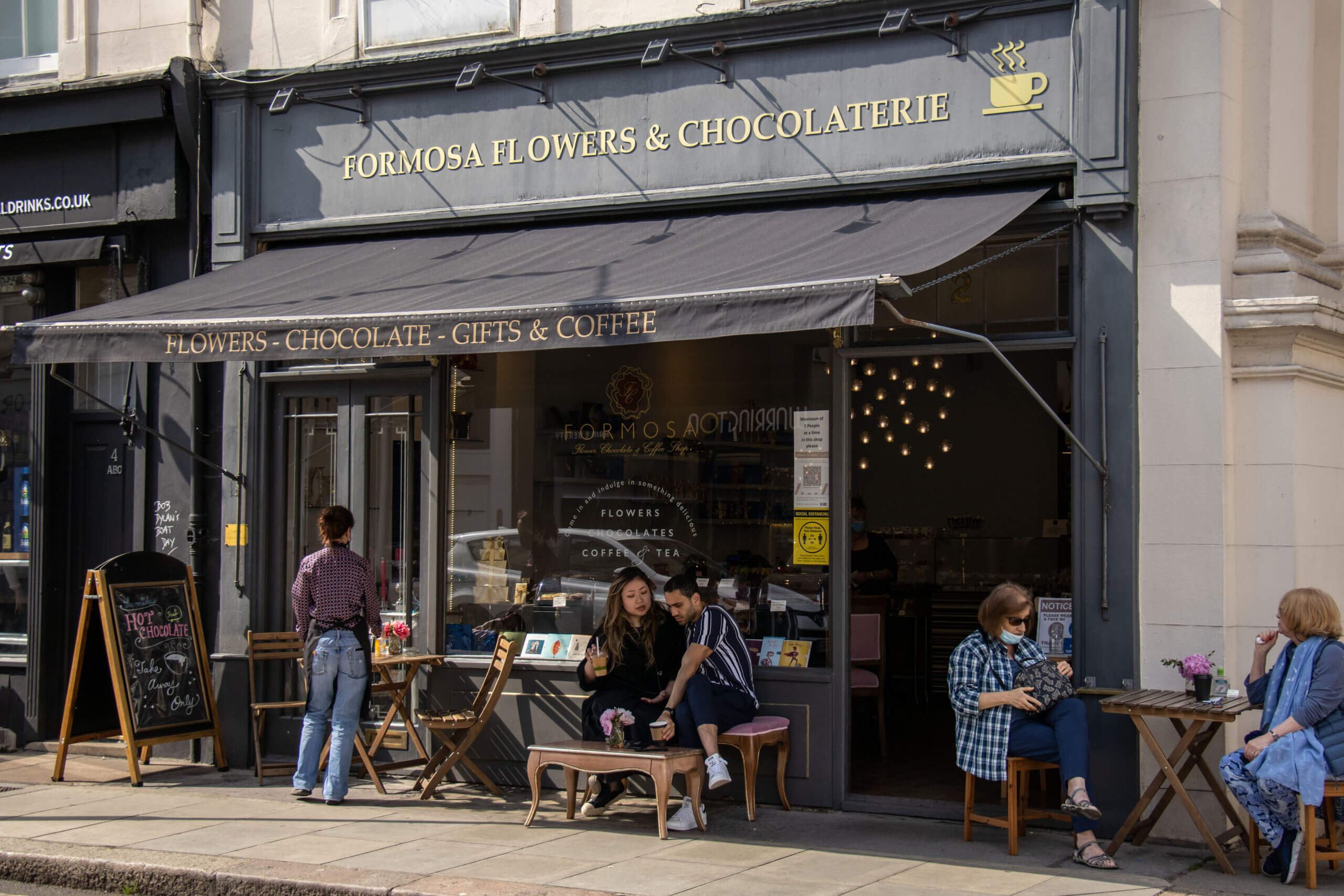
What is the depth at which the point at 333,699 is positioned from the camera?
7883 millimetres

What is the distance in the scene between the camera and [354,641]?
7863 millimetres

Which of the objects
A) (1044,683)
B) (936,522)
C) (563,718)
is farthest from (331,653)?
(936,522)

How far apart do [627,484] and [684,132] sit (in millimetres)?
2164

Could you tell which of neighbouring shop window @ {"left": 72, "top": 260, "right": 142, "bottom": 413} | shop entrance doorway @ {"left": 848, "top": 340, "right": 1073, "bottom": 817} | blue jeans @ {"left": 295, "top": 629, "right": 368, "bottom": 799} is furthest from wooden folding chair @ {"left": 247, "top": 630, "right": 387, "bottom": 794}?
shop entrance doorway @ {"left": 848, "top": 340, "right": 1073, "bottom": 817}

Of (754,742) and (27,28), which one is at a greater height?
(27,28)

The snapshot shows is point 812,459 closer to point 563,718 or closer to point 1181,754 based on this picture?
point 563,718

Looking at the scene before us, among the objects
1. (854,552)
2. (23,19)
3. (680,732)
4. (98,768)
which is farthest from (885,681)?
(23,19)

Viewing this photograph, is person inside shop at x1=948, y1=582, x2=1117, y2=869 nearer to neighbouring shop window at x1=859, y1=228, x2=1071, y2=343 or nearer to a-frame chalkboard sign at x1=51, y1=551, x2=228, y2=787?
neighbouring shop window at x1=859, y1=228, x2=1071, y2=343

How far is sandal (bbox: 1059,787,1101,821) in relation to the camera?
607 centimetres

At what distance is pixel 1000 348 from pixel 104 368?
635 centimetres

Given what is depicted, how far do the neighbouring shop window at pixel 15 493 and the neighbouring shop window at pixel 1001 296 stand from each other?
20.7 ft

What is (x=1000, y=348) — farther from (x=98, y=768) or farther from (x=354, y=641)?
(x=98, y=768)

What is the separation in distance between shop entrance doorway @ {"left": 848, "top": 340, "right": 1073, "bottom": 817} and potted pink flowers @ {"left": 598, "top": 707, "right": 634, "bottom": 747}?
243cm

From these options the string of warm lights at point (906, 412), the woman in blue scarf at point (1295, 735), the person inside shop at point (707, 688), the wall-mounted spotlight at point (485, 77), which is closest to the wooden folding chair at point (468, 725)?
the person inside shop at point (707, 688)
